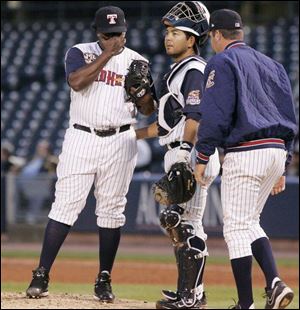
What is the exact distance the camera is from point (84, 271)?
12.5 metres

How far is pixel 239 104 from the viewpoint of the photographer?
573 centimetres

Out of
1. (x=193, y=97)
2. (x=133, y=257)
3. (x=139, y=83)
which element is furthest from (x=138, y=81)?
(x=133, y=257)

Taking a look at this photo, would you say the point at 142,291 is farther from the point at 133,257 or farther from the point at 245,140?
the point at 245,140

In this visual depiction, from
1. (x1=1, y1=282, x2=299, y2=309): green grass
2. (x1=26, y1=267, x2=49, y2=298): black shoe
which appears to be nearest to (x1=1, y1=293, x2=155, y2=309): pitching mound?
(x1=26, y1=267, x2=49, y2=298): black shoe

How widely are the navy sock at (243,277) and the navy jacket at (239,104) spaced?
614mm

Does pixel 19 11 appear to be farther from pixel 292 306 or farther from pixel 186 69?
pixel 186 69

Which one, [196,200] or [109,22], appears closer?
[196,200]

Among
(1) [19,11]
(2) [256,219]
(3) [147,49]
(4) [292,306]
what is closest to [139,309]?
(2) [256,219]

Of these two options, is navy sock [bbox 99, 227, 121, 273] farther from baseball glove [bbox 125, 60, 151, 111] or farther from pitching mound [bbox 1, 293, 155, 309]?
baseball glove [bbox 125, 60, 151, 111]

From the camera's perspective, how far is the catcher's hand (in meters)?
6.48

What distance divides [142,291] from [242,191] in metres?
4.70

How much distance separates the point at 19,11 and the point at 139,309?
1908cm

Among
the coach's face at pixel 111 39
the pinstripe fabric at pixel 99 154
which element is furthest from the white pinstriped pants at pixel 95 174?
the coach's face at pixel 111 39

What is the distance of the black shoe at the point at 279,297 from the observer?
5.69 meters
